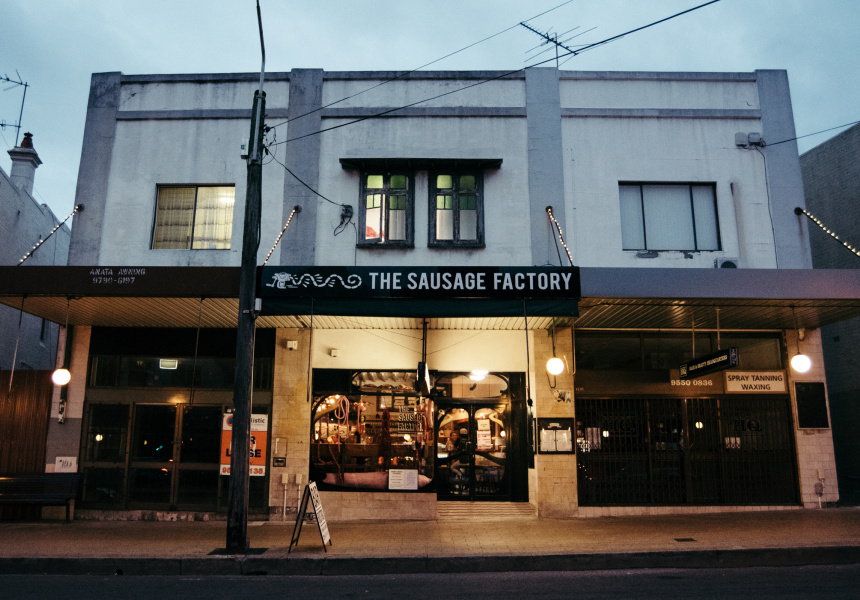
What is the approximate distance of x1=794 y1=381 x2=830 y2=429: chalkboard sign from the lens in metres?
12.4

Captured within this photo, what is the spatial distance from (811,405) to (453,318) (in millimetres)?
7691

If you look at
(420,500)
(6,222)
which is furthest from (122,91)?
(420,500)

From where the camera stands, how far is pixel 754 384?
1263cm

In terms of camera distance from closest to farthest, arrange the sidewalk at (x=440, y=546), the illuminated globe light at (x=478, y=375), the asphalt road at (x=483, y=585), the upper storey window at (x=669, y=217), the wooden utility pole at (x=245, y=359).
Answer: the asphalt road at (x=483, y=585)
the sidewalk at (x=440, y=546)
the wooden utility pole at (x=245, y=359)
the upper storey window at (x=669, y=217)
the illuminated globe light at (x=478, y=375)

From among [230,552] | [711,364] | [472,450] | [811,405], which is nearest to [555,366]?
[711,364]

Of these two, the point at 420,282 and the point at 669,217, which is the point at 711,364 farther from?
the point at 420,282

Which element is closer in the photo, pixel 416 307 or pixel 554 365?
pixel 416 307

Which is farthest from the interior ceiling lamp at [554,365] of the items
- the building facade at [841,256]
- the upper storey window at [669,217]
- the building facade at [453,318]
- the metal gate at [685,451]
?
the building facade at [841,256]

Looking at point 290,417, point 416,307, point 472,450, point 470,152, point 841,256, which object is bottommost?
point 472,450

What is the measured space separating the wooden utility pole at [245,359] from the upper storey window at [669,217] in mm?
7586

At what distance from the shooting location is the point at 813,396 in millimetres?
12500

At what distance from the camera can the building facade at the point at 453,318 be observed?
1220 centimetres

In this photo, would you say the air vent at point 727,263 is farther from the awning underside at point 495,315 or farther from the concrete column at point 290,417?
the concrete column at point 290,417

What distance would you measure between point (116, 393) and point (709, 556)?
37.2 ft
